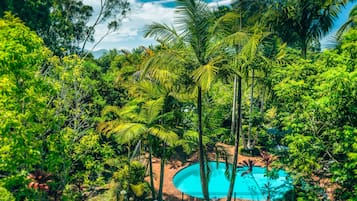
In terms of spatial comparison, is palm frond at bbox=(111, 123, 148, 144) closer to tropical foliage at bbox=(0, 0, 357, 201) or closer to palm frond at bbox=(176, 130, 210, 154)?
tropical foliage at bbox=(0, 0, 357, 201)

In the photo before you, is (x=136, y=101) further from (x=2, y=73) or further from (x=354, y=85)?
(x=354, y=85)

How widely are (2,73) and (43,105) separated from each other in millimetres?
1041

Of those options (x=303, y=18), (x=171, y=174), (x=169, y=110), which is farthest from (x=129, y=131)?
(x=303, y=18)

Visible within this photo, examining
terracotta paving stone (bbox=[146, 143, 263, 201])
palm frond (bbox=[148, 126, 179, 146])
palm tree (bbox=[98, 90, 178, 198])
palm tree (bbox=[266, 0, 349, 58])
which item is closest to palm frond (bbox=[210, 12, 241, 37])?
palm tree (bbox=[98, 90, 178, 198])

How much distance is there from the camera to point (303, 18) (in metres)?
17.3

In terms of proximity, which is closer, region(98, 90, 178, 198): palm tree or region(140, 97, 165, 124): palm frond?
region(98, 90, 178, 198): palm tree

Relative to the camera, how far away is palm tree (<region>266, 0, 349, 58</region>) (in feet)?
55.4

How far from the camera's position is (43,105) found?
6.52 m

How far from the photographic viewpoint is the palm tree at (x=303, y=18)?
16.9 meters

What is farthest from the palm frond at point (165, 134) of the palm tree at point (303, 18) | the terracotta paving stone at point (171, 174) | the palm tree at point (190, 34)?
the palm tree at point (303, 18)

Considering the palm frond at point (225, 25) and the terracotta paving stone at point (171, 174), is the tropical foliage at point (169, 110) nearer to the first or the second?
the palm frond at point (225, 25)

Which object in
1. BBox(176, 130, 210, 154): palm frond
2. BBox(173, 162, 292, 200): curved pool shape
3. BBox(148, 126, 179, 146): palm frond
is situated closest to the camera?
BBox(148, 126, 179, 146): palm frond

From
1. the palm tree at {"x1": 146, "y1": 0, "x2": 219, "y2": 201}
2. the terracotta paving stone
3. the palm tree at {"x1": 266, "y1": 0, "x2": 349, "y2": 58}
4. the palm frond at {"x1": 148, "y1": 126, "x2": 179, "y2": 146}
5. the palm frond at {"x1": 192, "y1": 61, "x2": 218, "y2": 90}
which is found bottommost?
the terracotta paving stone

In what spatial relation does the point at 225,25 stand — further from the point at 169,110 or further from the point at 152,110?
the point at 169,110
